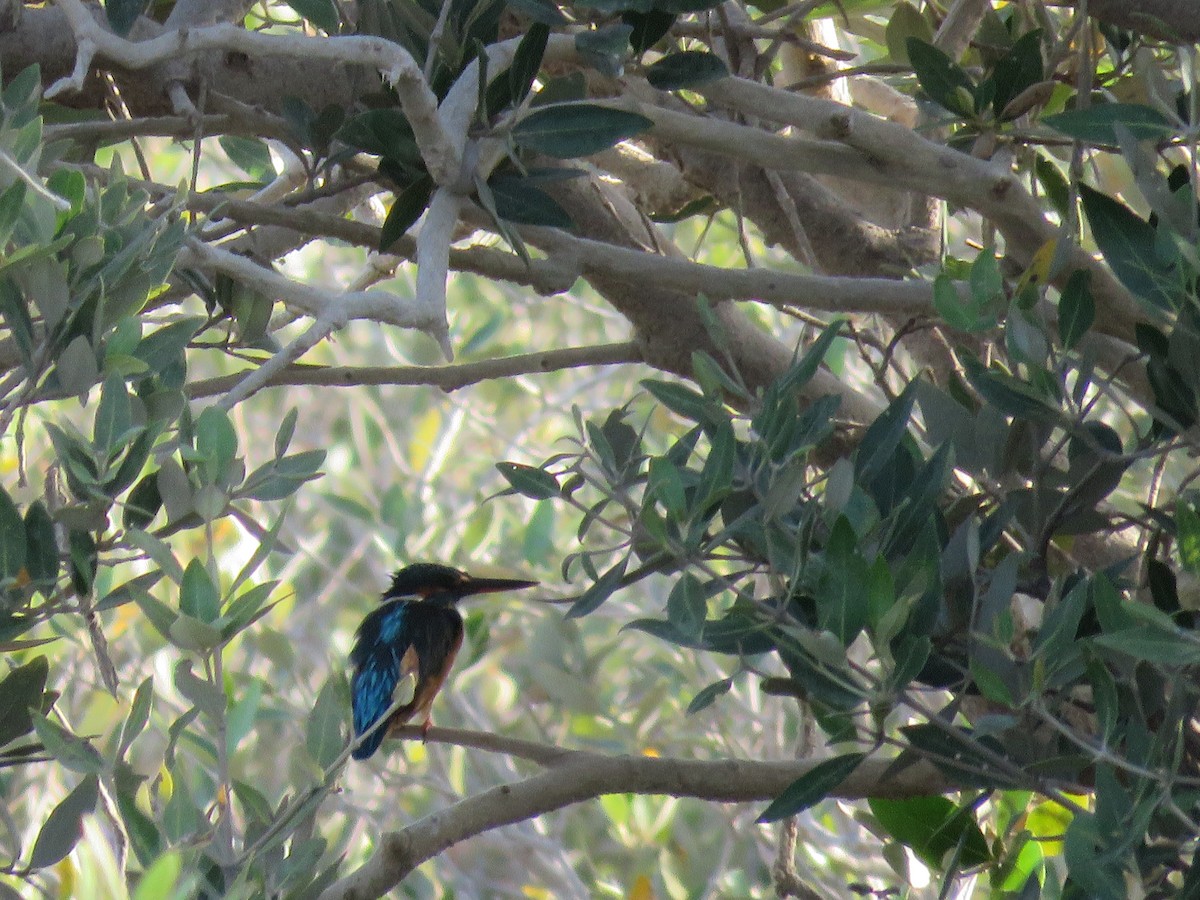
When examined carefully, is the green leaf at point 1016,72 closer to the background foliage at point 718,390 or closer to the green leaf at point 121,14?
the background foliage at point 718,390

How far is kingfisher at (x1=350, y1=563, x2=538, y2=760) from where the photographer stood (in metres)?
3.39

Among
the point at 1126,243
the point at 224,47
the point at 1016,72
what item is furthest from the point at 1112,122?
the point at 224,47

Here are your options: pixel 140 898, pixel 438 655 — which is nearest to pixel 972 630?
pixel 140 898

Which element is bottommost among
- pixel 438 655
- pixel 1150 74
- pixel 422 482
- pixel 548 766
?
pixel 422 482

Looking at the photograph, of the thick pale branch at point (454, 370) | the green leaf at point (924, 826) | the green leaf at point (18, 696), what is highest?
the green leaf at point (18, 696)

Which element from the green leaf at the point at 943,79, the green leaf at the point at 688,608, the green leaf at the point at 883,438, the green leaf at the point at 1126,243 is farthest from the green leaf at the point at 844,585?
the green leaf at the point at 943,79

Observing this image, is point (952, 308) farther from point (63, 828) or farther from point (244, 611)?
point (63, 828)

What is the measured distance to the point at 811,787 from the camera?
144cm

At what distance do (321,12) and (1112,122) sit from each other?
3.24 feet

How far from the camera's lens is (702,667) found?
4109mm

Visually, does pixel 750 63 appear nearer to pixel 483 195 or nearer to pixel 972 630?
pixel 483 195

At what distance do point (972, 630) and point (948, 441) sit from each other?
0.22 meters

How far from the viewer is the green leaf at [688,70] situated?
1696 millimetres

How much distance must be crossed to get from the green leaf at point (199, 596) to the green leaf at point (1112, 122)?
105 centimetres
